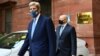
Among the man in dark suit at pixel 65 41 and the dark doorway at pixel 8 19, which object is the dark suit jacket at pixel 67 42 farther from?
the dark doorway at pixel 8 19

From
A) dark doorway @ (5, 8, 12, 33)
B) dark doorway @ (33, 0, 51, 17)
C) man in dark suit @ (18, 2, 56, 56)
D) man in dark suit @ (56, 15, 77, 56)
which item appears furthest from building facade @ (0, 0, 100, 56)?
man in dark suit @ (18, 2, 56, 56)

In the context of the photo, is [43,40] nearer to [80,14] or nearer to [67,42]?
[67,42]

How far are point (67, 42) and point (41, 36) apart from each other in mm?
2165

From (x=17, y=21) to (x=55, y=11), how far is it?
12.1 feet

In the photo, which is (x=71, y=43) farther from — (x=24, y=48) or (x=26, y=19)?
(x=26, y=19)

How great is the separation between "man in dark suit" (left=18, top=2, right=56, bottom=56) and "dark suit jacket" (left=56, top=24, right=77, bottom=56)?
1.95m

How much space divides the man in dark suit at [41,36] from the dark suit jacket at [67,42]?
6.40ft

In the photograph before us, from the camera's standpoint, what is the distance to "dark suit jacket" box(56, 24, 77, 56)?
7.36 m

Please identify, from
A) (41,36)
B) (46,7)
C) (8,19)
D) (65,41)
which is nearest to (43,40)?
(41,36)

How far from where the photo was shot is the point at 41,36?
17.7 ft

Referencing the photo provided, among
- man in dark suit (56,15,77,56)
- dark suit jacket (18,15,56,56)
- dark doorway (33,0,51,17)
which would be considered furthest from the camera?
dark doorway (33,0,51,17)

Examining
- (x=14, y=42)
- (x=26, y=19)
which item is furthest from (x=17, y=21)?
(x=14, y=42)

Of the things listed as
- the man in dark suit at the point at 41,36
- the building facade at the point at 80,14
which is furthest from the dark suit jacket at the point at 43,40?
the building facade at the point at 80,14

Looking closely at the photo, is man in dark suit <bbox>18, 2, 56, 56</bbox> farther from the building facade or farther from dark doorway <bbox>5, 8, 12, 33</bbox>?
dark doorway <bbox>5, 8, 12, 33</bbox>
